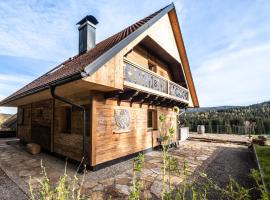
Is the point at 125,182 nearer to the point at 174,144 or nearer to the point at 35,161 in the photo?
the point at 35,161

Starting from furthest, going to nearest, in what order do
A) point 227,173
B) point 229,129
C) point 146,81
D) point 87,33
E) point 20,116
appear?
point 229,129 < point 20,116 < point 87,33 < point 146,81 < point 227,173

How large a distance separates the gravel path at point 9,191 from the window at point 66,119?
3.12 m

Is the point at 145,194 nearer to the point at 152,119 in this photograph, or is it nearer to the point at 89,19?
the point at 152,119

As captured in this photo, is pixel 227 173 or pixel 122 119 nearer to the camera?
pixel 227 173

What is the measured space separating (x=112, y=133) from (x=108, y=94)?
1.64 meters

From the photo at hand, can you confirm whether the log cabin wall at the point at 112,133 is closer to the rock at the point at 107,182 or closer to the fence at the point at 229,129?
the rock at the point at 107,182

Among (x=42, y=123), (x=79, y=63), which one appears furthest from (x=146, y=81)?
(x=42, y=123)

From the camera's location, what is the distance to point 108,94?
6664 millimetres

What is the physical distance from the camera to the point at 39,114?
1038 cm

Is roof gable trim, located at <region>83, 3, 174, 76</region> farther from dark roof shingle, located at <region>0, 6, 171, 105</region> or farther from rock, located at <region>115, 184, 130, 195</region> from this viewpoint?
rock, located at <region>115, 184, 130, 195</region>

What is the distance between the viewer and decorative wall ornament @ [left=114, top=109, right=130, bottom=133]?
7273mm

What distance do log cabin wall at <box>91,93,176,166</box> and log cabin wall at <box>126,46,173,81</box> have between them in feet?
7.70

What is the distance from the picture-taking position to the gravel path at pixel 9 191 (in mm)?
4277

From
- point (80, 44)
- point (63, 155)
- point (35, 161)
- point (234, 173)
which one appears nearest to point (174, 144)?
point (234, 173)
